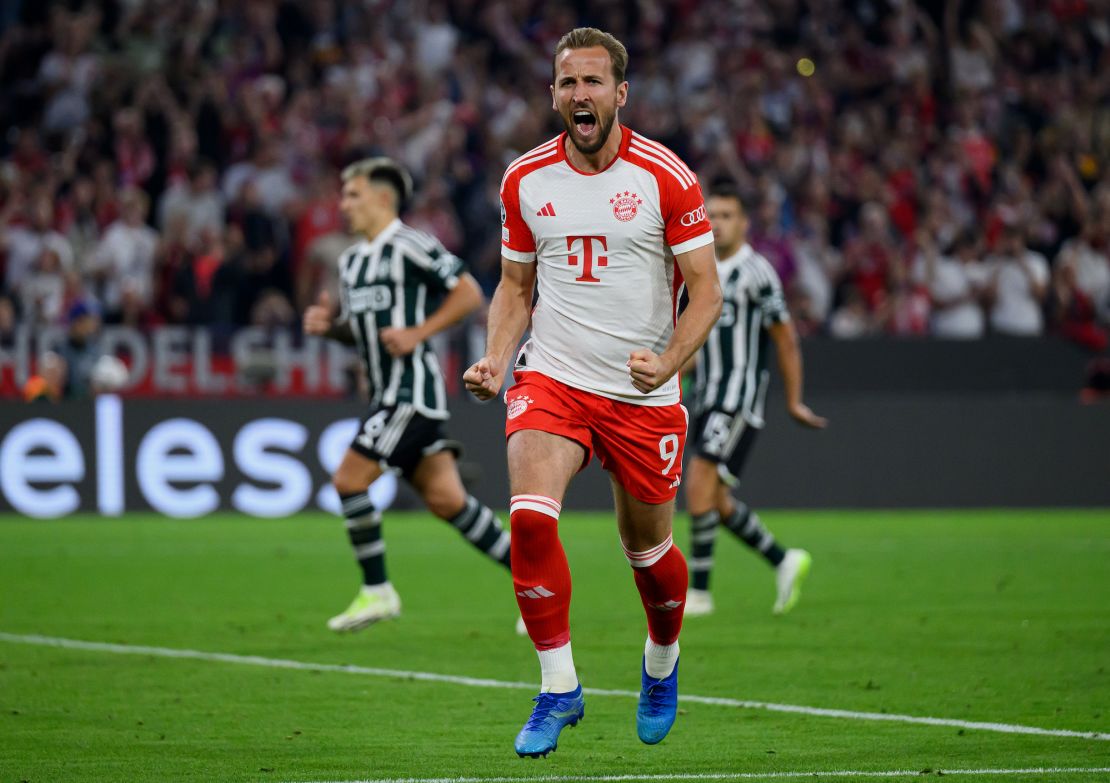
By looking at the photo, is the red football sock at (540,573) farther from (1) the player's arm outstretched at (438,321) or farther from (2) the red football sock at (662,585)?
(1) the player's arm outstretched at (438,321)

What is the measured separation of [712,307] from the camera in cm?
586

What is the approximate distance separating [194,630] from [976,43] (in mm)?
16410

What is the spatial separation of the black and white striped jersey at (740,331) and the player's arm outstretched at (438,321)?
1619 mm

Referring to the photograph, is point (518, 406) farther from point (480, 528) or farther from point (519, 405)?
point (480, 528)

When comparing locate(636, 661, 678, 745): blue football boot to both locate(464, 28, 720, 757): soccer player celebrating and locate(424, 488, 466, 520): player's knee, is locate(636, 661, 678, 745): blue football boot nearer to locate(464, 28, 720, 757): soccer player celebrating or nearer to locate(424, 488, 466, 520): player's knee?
locate(464, 28, 720, 757): soccer player celebrating

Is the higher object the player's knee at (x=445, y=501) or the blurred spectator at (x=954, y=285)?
the player's knee at (x=445, y=501)

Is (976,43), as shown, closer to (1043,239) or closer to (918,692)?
(1043,239)

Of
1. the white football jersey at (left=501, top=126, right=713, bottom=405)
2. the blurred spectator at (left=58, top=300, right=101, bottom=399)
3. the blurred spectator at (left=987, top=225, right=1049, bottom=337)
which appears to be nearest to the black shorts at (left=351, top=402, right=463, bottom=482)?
the white football jersey at (left=501, top=126, right=713, bottom=405)

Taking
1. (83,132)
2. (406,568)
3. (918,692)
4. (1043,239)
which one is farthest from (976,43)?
(918,692)

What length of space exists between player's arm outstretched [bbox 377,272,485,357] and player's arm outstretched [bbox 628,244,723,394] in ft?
11.0

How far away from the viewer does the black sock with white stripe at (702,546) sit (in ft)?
33.9

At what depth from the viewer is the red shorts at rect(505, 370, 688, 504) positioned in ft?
19.3

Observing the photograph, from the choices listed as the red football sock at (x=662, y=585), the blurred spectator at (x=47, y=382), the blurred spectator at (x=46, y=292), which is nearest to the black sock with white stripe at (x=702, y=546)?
the red football sock at (x=662, y=585)

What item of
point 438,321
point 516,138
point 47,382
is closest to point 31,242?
point 47,382
